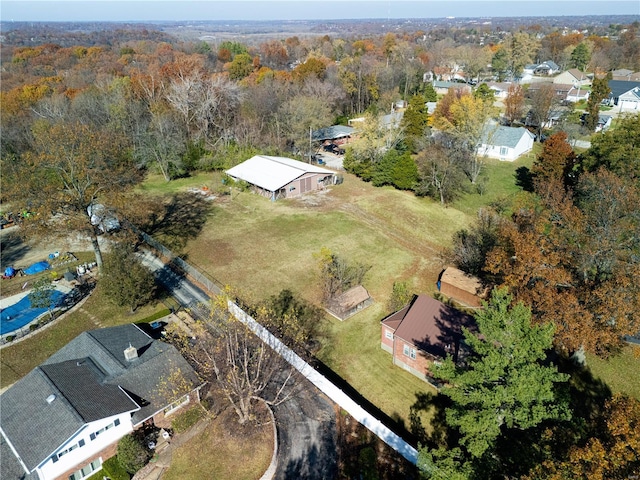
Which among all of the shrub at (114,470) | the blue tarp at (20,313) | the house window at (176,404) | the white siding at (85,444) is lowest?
the blue tarp at (20,313)

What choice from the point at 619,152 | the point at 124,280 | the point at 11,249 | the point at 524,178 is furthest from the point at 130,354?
the point at 524,178

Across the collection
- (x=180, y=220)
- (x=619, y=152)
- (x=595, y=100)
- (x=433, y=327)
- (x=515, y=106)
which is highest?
(x=619, y=152)

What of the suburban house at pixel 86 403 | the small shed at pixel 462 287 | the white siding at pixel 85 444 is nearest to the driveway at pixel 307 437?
the suburban house at pixel 86 403

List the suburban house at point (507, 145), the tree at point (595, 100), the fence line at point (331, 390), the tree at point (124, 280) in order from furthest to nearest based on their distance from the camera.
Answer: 1. the tree at point (595, 100)
2. the suburban house at point (507, 145)
3. the tree at point (124, 280)
4. the fence line at point (331, 390)

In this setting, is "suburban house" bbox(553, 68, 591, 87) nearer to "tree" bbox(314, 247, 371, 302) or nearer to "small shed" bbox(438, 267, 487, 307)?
"small shed" bbox(438, 267, 487, 307)

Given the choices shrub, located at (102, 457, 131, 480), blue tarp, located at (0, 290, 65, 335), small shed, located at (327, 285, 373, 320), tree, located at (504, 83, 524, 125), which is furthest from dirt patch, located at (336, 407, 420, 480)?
tree, located at (504, 83, 524, 125)

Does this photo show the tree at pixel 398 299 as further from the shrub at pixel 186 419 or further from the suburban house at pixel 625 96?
the suburban house at pixel 625 96

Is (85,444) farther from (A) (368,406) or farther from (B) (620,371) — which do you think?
(B) (620,371)
